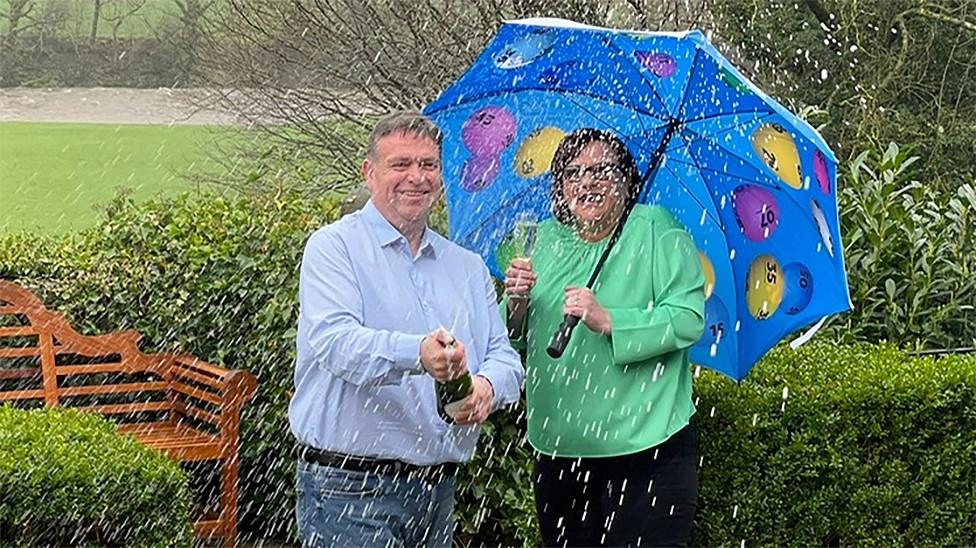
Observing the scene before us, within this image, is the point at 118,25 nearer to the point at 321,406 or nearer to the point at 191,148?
the point at 191,148

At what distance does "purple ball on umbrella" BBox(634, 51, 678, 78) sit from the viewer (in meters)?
3.91

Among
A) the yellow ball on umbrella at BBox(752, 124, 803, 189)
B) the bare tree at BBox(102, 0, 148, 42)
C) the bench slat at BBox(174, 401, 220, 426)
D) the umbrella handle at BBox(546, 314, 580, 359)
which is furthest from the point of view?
the bare tree at BBox(102, 0, 148, 42)

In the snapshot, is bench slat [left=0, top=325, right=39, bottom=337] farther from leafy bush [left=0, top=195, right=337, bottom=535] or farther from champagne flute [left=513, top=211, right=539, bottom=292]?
champagne flute [left=513, top=211, right=539, bottom=292]

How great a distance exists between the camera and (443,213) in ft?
21.3

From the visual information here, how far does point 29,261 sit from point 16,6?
5672mm

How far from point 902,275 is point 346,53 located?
671cm

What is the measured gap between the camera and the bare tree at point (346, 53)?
38.9 ft

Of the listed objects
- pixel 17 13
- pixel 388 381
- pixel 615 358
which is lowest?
Result: pixel 388 381

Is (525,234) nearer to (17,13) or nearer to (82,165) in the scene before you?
(17,13)

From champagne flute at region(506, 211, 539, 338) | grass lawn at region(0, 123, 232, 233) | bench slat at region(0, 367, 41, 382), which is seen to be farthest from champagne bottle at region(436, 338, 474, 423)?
grass lawn at region(0, 123, 232, 233)

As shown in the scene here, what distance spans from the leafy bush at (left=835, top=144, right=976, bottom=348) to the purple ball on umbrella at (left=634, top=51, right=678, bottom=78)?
271 centimetres

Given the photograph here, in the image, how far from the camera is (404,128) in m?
3.48

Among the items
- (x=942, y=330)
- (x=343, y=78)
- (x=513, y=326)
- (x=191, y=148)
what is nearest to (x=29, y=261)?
(x=513, y=326)

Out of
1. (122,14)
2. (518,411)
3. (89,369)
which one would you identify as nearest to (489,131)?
(518,411)
